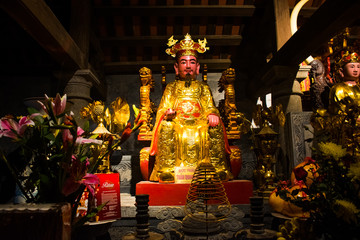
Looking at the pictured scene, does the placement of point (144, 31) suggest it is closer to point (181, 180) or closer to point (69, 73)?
point (69, 73)

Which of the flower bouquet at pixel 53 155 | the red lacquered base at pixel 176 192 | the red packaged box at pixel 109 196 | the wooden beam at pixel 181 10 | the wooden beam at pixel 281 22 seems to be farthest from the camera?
the wooden beam at pixel 181 10

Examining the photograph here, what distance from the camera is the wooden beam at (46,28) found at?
2.44 meters

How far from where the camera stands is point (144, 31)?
5.06 m

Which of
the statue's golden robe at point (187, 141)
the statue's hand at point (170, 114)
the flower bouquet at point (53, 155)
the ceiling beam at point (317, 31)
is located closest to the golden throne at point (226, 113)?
the statue's golden robe at point (187, 141)

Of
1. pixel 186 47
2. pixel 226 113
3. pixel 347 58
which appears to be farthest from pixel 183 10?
pixel 347 58

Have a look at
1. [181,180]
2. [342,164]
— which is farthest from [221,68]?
[342,164]

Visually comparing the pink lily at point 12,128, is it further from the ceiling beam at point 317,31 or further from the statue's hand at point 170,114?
the ceiling beam at point 317,31

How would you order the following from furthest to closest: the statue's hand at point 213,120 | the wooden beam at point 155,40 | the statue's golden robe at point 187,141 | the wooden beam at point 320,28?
the wooden beam at point 155,40, the statue's hand at point 213,120, the statue's golden robe at point 187,141, the wooden beam at point 320,28

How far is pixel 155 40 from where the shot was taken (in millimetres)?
5008

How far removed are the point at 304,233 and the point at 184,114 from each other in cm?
248

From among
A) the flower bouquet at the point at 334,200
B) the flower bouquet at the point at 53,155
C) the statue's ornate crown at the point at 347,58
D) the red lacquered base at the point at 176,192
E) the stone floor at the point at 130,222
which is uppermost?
the statue's ornate crown at the point at 347,58

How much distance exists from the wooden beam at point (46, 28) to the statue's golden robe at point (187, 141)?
1.33 metres

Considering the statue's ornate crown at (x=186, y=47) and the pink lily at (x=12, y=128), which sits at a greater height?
the statue's ornate crown at (x=186, y=47)

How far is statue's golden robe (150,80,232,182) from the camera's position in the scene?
3.37 metres
